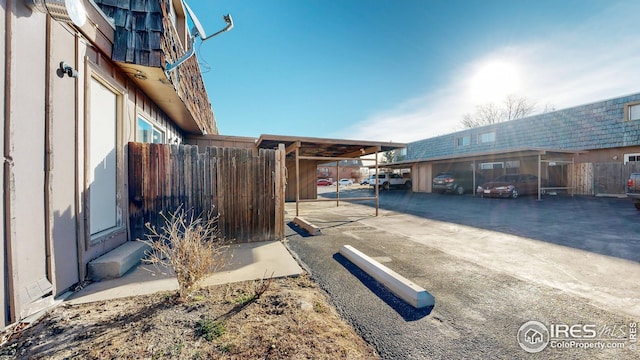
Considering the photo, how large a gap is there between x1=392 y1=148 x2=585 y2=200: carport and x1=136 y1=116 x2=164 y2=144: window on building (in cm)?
1479

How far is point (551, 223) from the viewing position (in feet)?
22.9

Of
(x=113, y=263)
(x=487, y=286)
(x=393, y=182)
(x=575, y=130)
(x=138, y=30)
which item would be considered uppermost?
(x=575, y=130)

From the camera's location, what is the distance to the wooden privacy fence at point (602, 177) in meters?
12.5

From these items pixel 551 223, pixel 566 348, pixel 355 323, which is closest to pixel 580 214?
pixel 551 223

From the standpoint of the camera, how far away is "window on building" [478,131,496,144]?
62.5 feet

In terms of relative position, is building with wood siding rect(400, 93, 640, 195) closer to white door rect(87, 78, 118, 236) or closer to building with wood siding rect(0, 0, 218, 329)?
building with wood siding rect(0, 0, 218, 329)

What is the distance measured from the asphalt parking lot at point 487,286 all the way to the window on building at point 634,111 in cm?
1108

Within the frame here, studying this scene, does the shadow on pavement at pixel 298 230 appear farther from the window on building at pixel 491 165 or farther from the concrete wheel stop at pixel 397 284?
the window on building at pixel 491 165

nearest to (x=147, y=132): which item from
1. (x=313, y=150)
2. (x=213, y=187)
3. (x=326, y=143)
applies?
(x=213, y=187)

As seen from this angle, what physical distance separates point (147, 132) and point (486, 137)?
22607mm


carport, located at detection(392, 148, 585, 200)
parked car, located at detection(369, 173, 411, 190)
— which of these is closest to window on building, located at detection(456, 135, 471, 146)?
carport, located at detection(392, 148, 585, 200)

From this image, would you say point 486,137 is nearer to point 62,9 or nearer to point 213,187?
point 213,187

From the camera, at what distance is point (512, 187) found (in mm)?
13383

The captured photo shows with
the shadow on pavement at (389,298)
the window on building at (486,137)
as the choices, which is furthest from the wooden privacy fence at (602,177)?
the shadow on pavement at (389,298)
